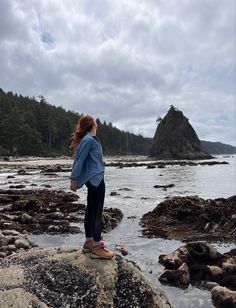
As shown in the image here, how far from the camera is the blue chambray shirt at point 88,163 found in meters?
7.14

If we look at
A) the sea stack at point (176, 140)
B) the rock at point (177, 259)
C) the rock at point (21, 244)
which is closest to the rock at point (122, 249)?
the rock at point (177, 259)

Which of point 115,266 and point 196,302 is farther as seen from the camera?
point 196,302

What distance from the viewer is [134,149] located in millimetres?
196625

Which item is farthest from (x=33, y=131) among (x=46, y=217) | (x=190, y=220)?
(x=190, y=220)

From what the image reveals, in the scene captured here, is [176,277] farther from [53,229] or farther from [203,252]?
[53,229]

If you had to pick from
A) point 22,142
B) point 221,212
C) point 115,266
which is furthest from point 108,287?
point 22,142

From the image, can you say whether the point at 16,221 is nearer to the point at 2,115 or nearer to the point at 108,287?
the point at 108,287

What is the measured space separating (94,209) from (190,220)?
10747 mm

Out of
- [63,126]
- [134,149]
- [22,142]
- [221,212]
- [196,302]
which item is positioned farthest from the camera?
[134,149]

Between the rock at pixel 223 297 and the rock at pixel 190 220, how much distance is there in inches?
238

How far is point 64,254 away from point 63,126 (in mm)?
118238

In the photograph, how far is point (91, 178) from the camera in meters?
7.18

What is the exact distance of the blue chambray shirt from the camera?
7.14 meters

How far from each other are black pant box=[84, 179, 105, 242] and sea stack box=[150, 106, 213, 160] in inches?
5110
